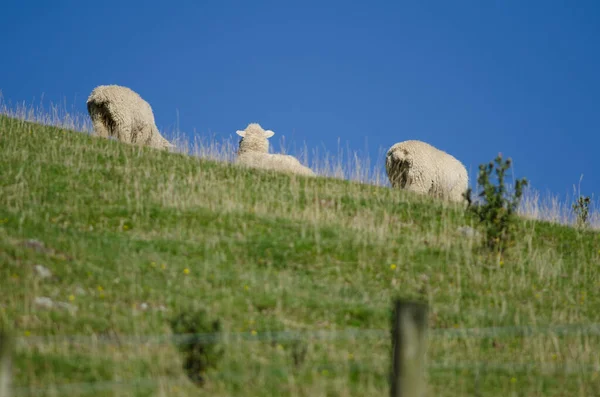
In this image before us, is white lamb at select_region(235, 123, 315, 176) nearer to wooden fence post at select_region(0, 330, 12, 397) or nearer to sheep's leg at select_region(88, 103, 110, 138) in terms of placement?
sheep's leg at select_region(88, 103, 110, 138)

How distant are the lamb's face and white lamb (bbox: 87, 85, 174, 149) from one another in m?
2.57

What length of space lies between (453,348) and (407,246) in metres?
4.22

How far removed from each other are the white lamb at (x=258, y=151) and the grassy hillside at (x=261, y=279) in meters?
5.11

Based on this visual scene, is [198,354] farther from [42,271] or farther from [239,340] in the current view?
[42,271]

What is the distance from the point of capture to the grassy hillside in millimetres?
7973

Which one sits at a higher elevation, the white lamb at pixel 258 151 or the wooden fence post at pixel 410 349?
the white lamb at pixel 258 151

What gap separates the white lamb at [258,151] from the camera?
24.5 m

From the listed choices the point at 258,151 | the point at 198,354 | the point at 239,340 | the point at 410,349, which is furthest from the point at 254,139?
the point at 410,349

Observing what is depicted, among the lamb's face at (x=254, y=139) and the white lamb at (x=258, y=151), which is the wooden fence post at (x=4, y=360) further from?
the lamb's face at (x=254, y=139)

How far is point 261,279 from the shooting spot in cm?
1159

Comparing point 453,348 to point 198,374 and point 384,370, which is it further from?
point 198,374

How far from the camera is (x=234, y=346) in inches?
342

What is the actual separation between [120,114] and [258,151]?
15.6ft

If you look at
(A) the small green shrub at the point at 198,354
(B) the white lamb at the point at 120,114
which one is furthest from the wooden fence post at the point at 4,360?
(B) the white lamb at the point at 120,114
